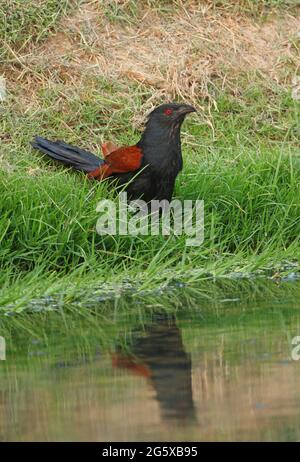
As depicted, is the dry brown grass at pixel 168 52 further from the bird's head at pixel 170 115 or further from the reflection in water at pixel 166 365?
the reflection in water at pixel 166 365

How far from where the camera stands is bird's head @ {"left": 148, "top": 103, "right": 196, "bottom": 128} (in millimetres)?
8906

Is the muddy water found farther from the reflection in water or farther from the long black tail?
the long black tail

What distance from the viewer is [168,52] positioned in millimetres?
11562

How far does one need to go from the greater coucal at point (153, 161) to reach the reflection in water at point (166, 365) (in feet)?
7.10

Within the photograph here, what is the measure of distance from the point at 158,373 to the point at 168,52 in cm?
652

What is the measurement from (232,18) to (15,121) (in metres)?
2.66

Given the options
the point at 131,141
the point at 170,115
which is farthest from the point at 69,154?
the point at 131,141

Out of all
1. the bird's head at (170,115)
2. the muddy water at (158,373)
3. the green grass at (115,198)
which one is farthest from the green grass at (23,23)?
the muddy water at (158,373)

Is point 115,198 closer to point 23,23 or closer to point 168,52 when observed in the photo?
point 23,23

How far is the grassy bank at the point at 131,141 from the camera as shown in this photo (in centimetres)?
777

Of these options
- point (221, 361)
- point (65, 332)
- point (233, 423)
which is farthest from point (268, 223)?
point (233, 423)

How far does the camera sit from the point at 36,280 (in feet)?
24.0

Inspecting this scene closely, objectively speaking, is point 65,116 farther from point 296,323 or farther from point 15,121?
point 296,323

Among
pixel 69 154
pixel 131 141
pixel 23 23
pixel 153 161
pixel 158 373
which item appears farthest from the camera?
pixel 23 23
